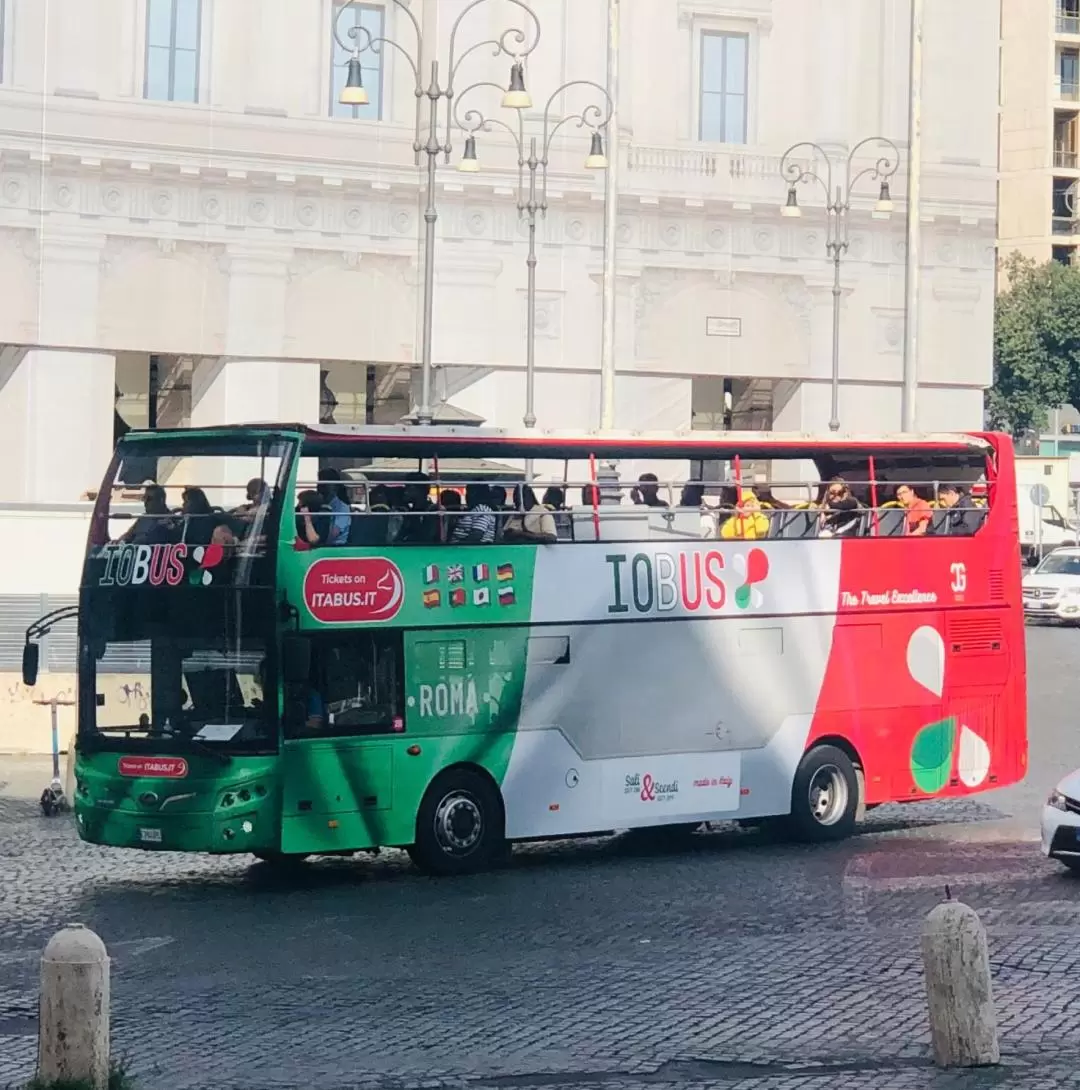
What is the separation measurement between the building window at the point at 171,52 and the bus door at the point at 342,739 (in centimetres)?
2788

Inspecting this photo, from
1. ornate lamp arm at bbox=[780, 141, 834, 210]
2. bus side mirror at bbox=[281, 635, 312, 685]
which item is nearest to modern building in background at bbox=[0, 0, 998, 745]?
ornate lamp arm at bbox=[780, 141, 834, 210]

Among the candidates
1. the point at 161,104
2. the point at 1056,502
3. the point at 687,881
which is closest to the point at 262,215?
the point at 161,104

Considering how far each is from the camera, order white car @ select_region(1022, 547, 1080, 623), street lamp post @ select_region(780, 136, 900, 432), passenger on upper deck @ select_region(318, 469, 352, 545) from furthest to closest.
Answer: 1. white car @ select_region(1022, 547, 1080, 623)
2. street lamp post @ select_region(780, 136, 900, 432)
3. passenger on upper deck @ select_region(318, 469, 352, 545)

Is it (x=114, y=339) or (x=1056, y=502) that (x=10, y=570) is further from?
(x=1056, y=502)

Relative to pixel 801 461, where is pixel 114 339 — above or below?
above

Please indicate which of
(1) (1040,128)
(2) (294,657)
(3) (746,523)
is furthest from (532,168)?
(1) (1040,128)

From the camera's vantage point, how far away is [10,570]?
115ft

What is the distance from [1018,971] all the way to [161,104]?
109 feet

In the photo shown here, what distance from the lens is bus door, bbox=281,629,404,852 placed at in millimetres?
16125

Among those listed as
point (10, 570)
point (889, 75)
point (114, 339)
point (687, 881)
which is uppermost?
point (889, 75)

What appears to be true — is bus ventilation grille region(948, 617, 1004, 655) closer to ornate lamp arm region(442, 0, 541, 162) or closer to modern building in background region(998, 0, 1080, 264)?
ornate lamp arm region(442, 0, 541, 162)

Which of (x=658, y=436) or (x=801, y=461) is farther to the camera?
(x=801, y=461)

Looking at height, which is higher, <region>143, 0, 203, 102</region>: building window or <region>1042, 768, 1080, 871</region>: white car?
<region>143, 0, 203, 102</region>: building window

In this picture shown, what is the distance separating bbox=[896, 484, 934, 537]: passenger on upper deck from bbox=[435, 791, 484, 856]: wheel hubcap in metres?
4.84
